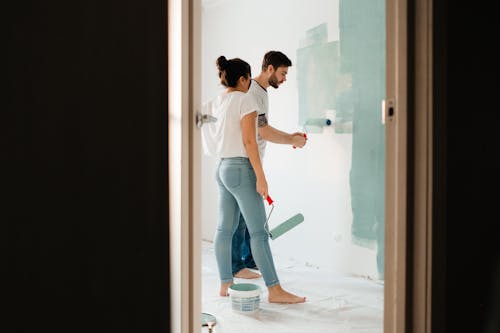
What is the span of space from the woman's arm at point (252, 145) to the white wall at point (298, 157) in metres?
0.83

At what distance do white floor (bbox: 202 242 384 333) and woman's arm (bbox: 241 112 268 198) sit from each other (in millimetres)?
612

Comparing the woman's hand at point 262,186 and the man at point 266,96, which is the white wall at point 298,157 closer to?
the man at point 266,96

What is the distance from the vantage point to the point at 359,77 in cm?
326

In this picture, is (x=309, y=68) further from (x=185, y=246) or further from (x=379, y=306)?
(x=185, y=246)

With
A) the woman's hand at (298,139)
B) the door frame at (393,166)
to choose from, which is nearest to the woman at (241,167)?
the woman's hand at (298,139)

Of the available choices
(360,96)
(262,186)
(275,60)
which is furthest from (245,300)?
(360,96)

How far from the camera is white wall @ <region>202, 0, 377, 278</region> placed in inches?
134

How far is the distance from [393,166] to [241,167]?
4.13ft

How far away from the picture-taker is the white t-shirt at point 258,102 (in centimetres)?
275

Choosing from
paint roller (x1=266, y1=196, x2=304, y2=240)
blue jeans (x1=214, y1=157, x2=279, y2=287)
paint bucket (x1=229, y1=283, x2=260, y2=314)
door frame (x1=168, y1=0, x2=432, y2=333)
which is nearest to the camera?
door frame (x1=168, y1=0, x2=432, y2=333)

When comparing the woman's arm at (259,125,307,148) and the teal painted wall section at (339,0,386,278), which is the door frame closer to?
the woman's arm at (259,125,307,148)
